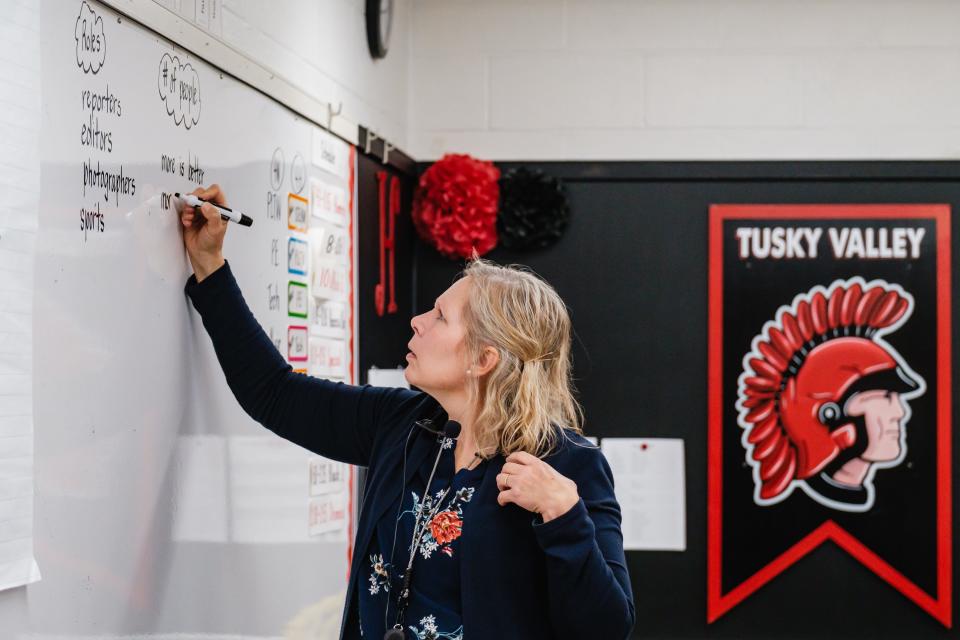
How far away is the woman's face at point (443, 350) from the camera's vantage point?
1495 millimetres

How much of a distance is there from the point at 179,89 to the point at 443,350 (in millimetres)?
504

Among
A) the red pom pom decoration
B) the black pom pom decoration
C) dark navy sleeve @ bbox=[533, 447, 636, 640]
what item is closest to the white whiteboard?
dark navy sleeve @ bbox=[533, 447, 636, 640]

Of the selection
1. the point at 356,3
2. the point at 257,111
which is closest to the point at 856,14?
the point at 356,3

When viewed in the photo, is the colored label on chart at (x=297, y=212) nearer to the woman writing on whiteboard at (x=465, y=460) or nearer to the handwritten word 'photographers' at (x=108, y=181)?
→ the woman writing on whiteboard at (x=465, y=460)

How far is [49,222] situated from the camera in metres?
1.24

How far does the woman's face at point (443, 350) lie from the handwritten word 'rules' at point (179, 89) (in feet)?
1.43

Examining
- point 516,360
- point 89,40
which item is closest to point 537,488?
point 516,360

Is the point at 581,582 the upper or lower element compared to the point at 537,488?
lower

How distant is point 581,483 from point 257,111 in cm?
84

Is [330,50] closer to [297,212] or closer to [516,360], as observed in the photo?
[297,212]

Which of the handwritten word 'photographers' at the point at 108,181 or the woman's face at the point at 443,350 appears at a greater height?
the handwritten word 'photographers' at the point at 108,181

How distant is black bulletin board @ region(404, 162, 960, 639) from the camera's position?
9.66ft

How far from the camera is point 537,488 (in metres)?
1.32

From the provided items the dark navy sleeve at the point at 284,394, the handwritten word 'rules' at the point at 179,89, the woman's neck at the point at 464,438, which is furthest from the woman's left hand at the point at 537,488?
the handwritten word 'rules' at the point at 179,89
